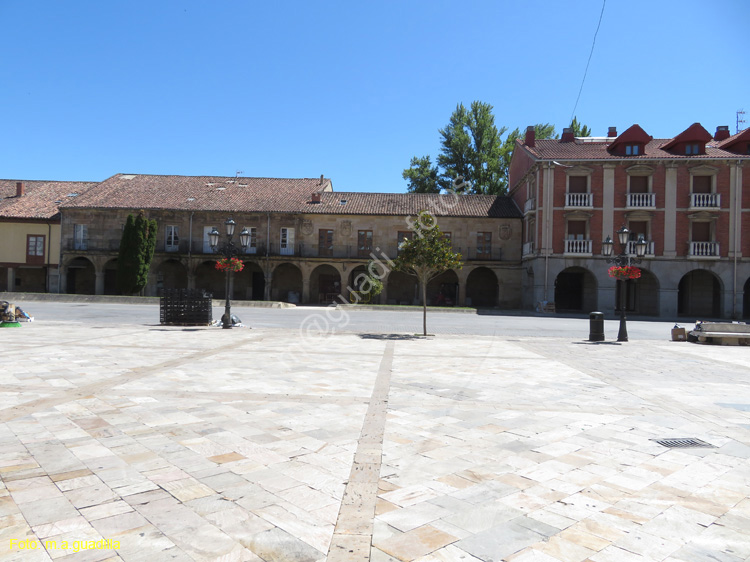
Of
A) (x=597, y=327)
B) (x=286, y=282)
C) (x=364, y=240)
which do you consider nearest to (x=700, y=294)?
(x=597, y=327)

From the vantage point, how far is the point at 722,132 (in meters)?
33.7

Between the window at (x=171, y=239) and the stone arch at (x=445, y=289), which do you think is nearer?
the window at (x=171, y=239)

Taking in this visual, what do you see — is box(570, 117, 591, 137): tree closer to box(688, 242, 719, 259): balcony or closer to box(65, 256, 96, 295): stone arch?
box(688, 242, 719, 259): balcony

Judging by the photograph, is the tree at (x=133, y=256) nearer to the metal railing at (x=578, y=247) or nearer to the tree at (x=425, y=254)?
the tree at (x=425, y=254)

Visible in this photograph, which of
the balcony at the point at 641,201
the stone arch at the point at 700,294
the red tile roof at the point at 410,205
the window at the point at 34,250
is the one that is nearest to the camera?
the balcony at the point at 641,201

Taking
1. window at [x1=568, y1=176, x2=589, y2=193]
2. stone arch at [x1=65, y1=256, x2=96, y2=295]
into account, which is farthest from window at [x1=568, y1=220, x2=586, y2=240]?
stone arch at [x1=65, y1=256, x2=96, y2=295]

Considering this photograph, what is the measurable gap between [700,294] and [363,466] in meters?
34.2

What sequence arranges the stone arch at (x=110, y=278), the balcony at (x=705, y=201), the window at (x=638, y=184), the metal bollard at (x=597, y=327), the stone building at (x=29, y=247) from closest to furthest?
the metal bollard at (x=597, y=327) < the balcony at (x=705, y=201) < the window at (x=638, y=184) < the stone arch at (x=110, y=278) < the stone building at (x=29, y=247)

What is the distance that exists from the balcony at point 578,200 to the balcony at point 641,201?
7.33 ft

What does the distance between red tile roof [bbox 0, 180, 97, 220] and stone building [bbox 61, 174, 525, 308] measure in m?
3.84

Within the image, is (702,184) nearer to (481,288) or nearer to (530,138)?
(530,138)

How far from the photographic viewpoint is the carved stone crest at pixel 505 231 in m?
33.9

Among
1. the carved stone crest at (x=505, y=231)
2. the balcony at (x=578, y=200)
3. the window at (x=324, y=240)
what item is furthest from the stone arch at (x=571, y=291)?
the window at (x=324, y=240)

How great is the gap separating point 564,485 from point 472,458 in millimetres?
754
